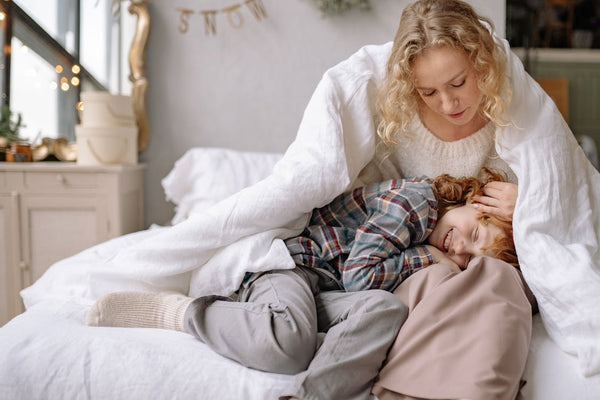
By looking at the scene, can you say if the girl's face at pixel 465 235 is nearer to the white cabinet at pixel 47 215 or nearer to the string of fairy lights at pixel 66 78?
the white cabinet at pixel 47 215

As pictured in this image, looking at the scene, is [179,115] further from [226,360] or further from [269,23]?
[226,360]

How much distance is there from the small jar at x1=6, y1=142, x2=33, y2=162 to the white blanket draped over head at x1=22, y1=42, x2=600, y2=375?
0.98 metres

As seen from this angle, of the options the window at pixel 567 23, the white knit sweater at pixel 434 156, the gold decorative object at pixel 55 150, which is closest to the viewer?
the white knit sweater at pixel 434 156

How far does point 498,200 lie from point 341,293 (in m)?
0.45

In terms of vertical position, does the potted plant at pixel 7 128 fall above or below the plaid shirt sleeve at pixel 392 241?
above

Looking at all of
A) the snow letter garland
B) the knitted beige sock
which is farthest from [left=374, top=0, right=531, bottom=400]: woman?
the snow letter garland

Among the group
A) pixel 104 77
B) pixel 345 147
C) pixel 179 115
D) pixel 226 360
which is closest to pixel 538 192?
pixel 345 147

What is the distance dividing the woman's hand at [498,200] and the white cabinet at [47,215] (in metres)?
1.48

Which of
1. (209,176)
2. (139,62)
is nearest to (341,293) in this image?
(209,176)

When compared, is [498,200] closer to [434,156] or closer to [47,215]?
[434,156]

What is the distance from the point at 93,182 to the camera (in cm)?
235

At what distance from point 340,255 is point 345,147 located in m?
0.29

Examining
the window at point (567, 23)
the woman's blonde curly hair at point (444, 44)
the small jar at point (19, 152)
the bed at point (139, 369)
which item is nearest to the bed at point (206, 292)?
the bed at point (139, 369)

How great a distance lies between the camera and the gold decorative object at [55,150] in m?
2.50
